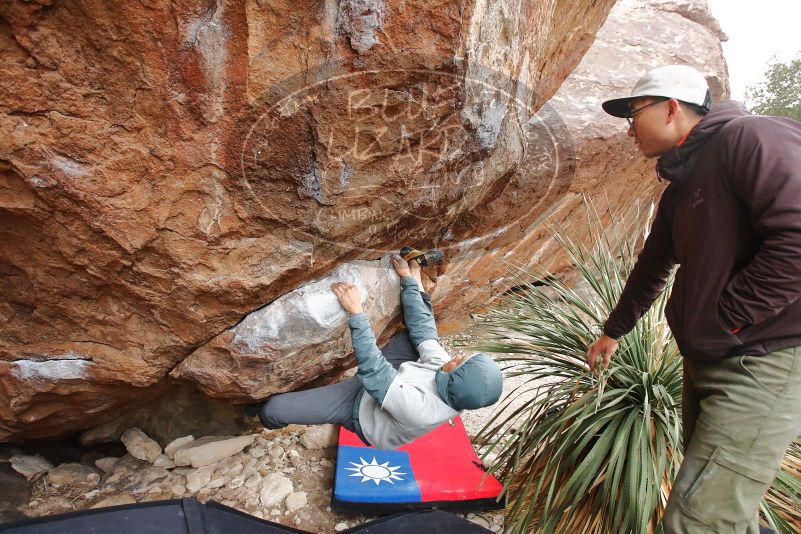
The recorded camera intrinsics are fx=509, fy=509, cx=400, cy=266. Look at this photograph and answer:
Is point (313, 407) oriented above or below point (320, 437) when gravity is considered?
above

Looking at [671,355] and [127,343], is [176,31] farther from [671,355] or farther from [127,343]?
[671,355]

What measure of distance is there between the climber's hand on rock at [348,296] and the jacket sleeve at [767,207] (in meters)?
1.66

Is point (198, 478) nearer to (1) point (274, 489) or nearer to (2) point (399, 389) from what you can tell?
(1) point (274, 489)

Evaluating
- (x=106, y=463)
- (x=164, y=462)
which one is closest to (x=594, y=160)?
(x=164, y=462)

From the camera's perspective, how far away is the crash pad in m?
2.98

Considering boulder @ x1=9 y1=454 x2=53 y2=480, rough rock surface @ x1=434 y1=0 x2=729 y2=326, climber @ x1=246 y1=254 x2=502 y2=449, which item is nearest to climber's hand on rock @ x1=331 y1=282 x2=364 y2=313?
climber @ x1=246 y1=254 x2=502 y2=449

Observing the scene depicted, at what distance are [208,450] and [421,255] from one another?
75.3 inches

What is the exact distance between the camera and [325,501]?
122 inches

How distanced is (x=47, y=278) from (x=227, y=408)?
5.20ft

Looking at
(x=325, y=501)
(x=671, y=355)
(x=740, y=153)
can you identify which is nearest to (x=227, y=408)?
(x=325, y=501)

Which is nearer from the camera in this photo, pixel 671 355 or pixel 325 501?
pixel 671 355

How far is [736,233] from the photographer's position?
168cm

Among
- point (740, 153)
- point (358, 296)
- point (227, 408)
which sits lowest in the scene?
point (227, 408)

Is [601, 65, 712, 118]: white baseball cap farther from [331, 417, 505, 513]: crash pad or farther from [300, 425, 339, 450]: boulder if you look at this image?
[300, 425, 339, 450]: boulder
